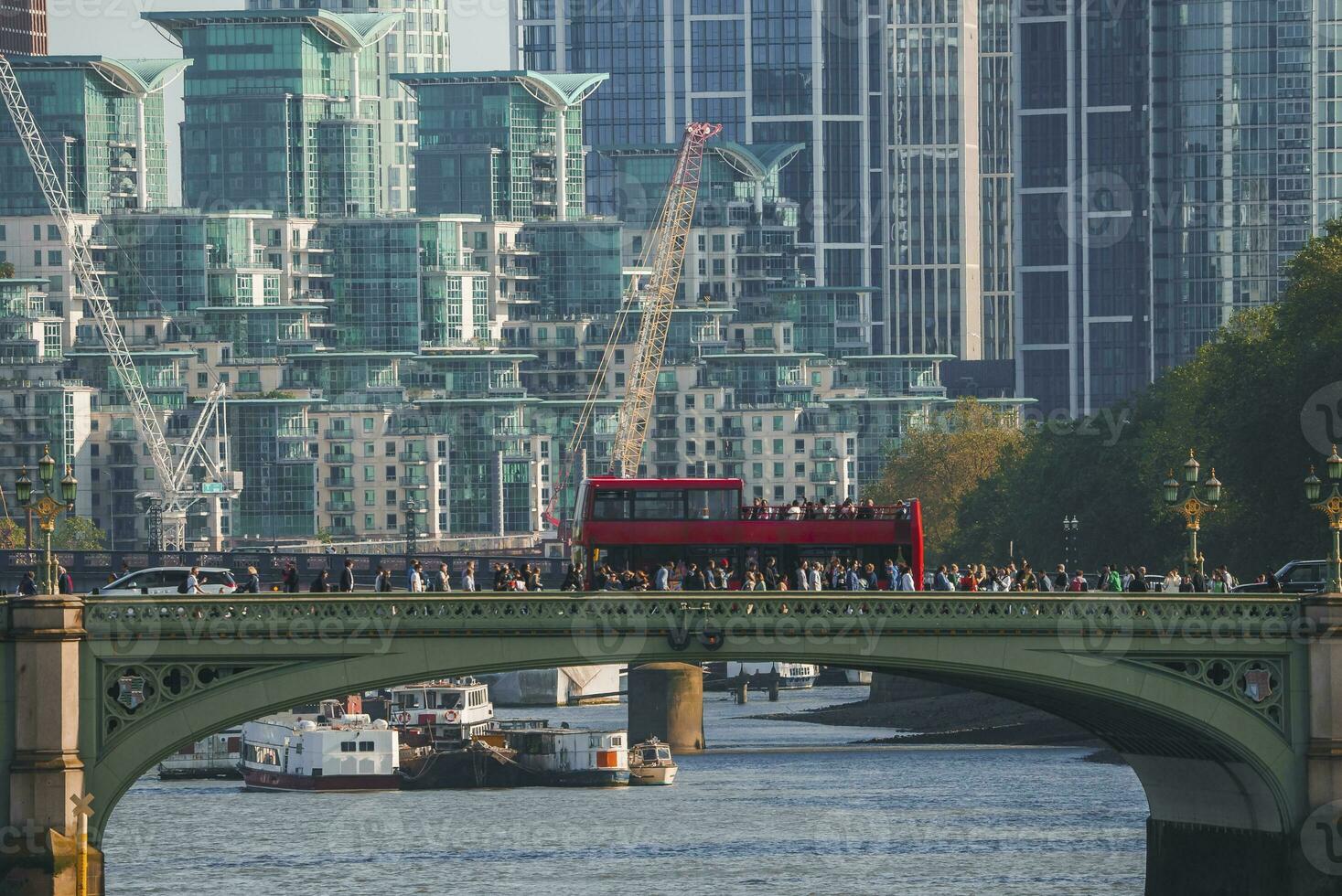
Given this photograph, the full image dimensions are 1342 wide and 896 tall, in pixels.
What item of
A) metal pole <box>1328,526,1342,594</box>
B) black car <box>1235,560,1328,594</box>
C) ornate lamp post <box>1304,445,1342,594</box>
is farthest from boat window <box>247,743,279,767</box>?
metal pole <box>1328,526,1342,594</box>

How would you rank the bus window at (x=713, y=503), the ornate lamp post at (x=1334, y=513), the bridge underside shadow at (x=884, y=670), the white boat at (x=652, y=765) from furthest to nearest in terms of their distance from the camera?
the white boat at (x=652, y=765), the bus window at (x=713, y=503), the ornate lamp post at (x=1334, y=513), the bridge underside shadow at (x=884, y=670)

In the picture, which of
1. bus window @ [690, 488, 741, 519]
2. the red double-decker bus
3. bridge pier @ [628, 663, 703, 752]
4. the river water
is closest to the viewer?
the red double-decker bus

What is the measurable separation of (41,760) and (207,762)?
78836 mm

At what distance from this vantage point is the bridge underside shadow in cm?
7456

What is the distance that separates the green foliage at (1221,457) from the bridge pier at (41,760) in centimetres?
6270

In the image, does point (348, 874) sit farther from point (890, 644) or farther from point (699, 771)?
point (699, 771)

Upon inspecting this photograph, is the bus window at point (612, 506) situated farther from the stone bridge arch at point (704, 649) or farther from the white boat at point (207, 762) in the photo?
the white boat at point (207, 762)

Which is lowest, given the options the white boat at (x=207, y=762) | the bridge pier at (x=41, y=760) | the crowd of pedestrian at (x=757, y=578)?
the white boat at (x=207, y=762)

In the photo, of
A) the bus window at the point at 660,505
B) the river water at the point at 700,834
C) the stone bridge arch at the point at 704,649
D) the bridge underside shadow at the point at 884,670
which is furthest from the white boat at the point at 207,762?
the stone bridge arch at the point at 704,649

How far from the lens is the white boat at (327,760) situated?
141375mm

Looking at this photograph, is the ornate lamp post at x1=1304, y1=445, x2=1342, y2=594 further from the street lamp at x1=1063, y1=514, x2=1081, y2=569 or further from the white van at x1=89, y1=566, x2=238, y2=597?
the street lamp at x1=1063, y1=514, x2=1081, y2=569

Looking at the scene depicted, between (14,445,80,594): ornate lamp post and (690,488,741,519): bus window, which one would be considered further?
(690,488,741,519): bus window

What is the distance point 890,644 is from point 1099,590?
20.5 ft

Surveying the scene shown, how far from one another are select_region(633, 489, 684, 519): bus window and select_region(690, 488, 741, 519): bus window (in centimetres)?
36
